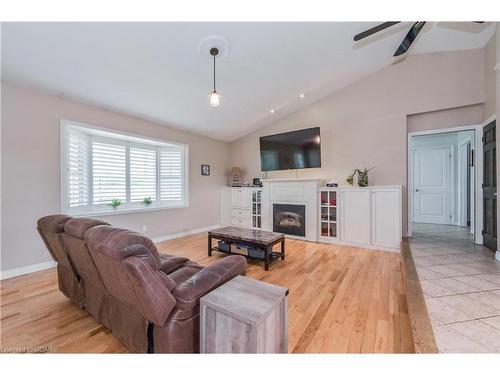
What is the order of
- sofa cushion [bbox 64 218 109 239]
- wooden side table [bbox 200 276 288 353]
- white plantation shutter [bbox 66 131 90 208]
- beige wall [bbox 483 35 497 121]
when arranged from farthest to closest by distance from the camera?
white plantation shutter [bbox 66 131 90 208] < beige wall [bbox 483 35 497 121] < sofa cushion [bbox 64 218 109 239] < wooden side table [bbox 200 276 288 353]

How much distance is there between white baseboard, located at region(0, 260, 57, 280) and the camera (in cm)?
267

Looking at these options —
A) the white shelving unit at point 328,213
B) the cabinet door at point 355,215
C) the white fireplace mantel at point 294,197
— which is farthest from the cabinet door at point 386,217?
the white fireplace mantel at point 294,197

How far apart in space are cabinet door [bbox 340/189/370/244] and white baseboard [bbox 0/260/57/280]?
475cm

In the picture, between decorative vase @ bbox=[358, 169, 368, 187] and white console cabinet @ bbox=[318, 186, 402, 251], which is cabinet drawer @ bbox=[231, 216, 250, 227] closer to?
white console cabinet @ bbox=[318, 186, 402, 251]

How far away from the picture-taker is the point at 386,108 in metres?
4.11

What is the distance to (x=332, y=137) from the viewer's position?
184 inches

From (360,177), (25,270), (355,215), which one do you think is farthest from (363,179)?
(25,270)

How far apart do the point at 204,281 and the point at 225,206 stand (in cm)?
450

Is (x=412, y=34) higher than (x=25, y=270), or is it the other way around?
(x=412, y=34)

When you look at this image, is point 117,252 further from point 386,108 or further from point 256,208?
point 386,108

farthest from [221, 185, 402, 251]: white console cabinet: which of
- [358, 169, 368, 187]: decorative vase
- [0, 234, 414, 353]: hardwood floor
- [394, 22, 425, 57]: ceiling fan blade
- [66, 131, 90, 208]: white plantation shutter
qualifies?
[66, 131, 90, 208]: white plantation shutter

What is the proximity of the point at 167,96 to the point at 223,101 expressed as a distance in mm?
988
